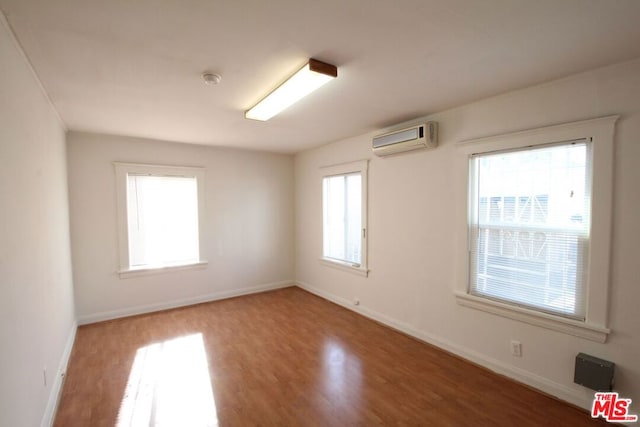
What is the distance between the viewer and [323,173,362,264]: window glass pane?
14.2 ft

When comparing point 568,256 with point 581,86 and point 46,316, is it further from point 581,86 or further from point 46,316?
point 46,316

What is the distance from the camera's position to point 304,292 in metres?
5.23

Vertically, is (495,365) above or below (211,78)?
below

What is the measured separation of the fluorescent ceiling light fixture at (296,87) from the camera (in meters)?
1.99

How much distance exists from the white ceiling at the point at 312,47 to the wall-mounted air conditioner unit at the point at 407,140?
28cm

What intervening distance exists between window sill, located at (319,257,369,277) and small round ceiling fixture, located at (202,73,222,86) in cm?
293

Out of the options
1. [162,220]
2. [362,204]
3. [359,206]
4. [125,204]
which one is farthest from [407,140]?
[125,204]

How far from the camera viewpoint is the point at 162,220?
4391 millimetres

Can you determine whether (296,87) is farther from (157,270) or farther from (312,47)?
(157,270)

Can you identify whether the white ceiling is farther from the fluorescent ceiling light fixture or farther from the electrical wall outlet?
the electrical wall outlet

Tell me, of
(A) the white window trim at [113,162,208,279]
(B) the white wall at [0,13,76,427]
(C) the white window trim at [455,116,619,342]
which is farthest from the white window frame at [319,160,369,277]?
(B) the white wall at [0,13,76,427]

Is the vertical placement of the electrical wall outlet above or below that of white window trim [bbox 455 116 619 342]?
below

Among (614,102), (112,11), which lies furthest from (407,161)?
(112,11)

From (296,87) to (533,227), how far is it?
7.39ft
